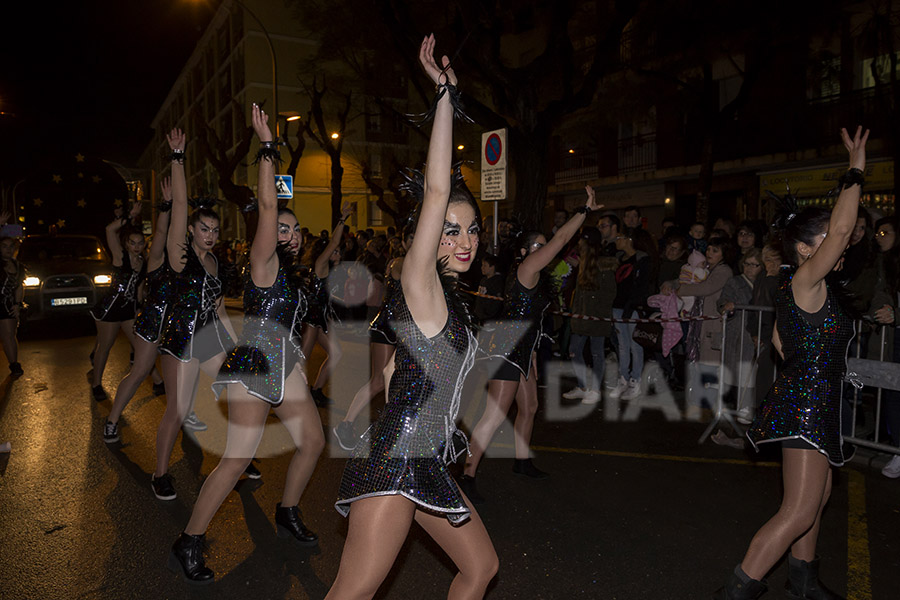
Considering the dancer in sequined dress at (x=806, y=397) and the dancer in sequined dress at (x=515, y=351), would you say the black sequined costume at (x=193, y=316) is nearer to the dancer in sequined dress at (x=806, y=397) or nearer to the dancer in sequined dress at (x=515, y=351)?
the dancer in sequined dress at (x=515, y=351)

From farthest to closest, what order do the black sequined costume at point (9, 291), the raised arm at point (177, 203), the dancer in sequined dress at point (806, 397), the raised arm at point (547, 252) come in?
the black sequined costume at point (9, 291)
the raised arm at point (547, 252)
the raised arm at point (177, 203)
the dancer in sequined dress at point (806, 397)

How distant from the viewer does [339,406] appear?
7281mm

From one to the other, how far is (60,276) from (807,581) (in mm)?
13436

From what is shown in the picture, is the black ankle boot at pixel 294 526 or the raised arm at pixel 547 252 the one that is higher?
the raised arm at pixel 547 252

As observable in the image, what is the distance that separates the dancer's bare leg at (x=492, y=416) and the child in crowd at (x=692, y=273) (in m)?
4.11

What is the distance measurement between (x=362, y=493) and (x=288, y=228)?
→ 2.22m

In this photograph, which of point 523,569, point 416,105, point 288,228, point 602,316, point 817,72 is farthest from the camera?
point 416,105

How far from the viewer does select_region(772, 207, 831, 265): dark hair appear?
3194mm

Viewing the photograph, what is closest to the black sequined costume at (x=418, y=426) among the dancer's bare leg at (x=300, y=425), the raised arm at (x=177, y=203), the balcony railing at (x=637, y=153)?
the dancer's bare leg at (x=300, y=425)

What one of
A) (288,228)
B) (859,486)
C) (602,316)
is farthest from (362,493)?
(602,316)

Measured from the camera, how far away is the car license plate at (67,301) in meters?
12.6

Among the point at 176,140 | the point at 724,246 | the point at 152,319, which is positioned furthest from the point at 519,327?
the point at 724,246

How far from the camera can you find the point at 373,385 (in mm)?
5891

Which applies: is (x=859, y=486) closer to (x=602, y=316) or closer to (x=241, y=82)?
(x=602, y=316)
